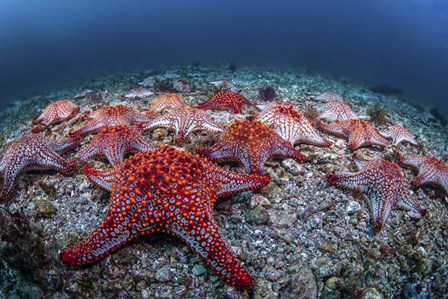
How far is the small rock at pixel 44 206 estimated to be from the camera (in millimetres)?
6277

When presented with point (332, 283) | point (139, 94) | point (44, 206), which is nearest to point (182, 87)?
point (139, 94)

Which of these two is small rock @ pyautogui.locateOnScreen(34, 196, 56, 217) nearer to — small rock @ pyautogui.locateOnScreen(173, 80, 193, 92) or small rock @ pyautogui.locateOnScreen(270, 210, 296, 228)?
small rock @ pyautogui.locateOnScreen(270, 210, 296, 228)

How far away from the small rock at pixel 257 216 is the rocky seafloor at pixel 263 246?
2 cm

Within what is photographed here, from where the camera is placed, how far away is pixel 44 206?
6379mm

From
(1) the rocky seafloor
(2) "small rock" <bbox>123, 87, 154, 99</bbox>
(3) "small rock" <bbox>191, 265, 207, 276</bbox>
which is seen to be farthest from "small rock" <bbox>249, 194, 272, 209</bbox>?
(2) "small rock" <bbox>123, 87, 154, 99</bbox>

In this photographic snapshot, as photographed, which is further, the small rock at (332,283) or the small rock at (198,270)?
the small rock at (332,283)

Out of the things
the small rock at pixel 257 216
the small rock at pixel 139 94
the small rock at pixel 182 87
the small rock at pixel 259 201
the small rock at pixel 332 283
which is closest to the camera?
the small rock at pixel 332 283

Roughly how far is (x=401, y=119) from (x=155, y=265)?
13.1 meters

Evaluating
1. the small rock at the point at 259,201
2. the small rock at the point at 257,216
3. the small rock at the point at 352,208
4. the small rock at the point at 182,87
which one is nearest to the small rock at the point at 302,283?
the small rock at the point at 257,216

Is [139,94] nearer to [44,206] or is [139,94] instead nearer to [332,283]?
[44,206]

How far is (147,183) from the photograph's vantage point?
491 centimetres

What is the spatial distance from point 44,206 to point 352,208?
677cm

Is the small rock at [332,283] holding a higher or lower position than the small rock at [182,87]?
lower

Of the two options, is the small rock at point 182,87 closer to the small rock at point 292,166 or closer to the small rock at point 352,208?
the small rock at point 292,166
